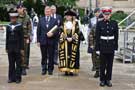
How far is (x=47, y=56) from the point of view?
47.7 ft

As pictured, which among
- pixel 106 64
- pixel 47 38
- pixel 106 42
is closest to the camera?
pixel 106 42

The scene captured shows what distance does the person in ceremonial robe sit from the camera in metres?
14.1

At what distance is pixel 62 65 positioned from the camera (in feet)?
46.6

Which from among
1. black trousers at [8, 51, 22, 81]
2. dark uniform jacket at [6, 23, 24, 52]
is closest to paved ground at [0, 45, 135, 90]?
black trousers at [8, 51, 22, 81]

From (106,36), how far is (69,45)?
5.82ft

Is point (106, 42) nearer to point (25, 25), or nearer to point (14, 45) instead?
point (14, 45)

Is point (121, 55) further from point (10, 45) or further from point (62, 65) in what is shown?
point (10, 45)

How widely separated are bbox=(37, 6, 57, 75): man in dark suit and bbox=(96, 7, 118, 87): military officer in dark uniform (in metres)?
1.95

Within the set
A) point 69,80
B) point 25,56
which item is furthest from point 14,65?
point 69,80

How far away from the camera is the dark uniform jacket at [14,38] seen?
12938 mm

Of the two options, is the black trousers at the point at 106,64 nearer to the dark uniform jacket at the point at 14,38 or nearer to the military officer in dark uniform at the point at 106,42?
the military officer in dark uniform at the point at 106,42

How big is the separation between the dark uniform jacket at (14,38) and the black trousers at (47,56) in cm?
145

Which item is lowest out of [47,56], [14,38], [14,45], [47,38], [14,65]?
[47,56]

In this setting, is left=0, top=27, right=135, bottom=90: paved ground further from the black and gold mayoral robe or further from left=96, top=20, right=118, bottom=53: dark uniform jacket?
left=96, top=20, right=118, bottom=53: dark uniform jacket
